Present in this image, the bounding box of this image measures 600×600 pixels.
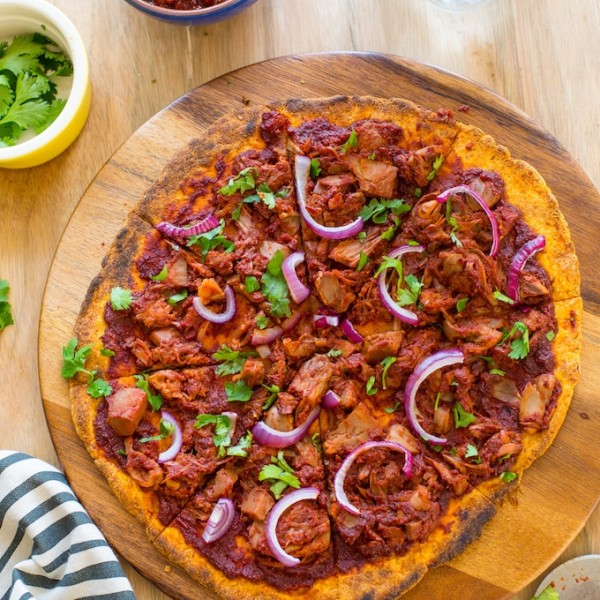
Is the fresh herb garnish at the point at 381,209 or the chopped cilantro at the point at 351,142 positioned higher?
the chopped cilantro at the point at 351,142

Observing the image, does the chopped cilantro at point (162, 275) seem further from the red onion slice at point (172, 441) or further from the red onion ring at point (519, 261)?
the red onion ring at point (519, 261)

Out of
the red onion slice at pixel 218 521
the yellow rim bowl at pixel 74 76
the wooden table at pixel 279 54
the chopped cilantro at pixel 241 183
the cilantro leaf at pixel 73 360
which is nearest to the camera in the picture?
the red onion slice at pixel 218 521

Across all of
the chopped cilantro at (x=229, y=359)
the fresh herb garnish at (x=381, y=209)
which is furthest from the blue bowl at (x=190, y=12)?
the chopped cilantro at (x=229, y=359)

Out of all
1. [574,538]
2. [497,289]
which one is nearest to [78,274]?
[497,289]

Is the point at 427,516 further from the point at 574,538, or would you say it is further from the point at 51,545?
the point at 51,545

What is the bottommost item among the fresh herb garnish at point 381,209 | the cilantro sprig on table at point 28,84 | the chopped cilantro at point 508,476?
the chopped cilantro at point 508,476

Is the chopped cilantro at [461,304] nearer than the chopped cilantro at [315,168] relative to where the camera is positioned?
Yes

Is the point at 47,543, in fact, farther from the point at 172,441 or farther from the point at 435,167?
the point at 435,167

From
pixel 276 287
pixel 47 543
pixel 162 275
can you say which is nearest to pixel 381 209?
pixel 276 287
